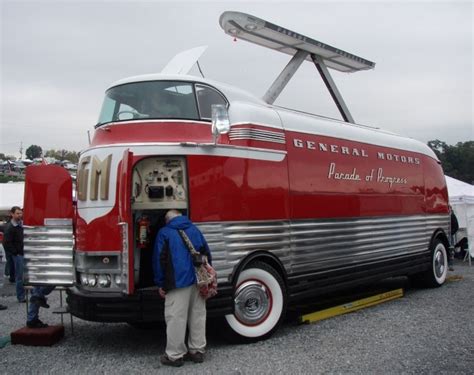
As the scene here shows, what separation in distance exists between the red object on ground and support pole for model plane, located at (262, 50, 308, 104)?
503 centimetres

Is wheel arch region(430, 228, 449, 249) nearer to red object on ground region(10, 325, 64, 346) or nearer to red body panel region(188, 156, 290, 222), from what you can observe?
red body panel region(188, 156, 290, 222)

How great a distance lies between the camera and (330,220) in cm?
735

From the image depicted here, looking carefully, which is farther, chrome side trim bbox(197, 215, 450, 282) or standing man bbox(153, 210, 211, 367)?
chrome side trim bbox(197, 215, 450, 282)

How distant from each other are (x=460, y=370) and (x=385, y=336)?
132 cm

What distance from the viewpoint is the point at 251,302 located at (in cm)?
610

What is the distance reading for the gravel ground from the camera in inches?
201

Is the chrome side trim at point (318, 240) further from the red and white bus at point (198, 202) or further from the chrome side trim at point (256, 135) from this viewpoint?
the chrome side trim at point (256, 135)

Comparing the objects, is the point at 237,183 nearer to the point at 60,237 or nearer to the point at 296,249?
the point at 296,249

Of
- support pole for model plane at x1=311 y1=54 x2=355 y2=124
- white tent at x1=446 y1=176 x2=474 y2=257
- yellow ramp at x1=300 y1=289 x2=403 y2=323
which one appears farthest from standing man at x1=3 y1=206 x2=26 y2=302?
white tent at x1=446 y1=176 x2=474 y2=257

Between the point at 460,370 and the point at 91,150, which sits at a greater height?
the point at 91,150

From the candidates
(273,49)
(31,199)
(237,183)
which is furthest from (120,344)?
(273,49)

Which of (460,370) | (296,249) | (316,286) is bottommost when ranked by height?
Result: (460,370)

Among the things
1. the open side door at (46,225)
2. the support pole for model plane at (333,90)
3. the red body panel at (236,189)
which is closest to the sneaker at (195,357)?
the red body panel at (236,189)

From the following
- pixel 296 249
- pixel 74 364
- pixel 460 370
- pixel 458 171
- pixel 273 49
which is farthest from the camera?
pixel 458 171
